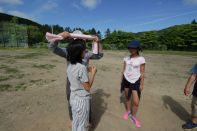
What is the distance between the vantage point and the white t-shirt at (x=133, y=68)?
→ 14.7 ft

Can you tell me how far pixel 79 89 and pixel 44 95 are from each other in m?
3.72

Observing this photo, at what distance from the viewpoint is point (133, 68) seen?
14.8ft

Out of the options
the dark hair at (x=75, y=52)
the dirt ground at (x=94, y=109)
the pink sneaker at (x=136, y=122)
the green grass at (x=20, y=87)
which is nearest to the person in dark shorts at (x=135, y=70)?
the pink sneaker at (x=136, y=122)

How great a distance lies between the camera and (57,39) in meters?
3.31

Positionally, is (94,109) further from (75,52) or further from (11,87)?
(11,87)

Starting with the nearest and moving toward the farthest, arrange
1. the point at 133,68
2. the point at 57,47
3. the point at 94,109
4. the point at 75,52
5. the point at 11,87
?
the point at 75,52, the point at 57,47, the point at 133,68, the point at 94,109, the point at 11,87

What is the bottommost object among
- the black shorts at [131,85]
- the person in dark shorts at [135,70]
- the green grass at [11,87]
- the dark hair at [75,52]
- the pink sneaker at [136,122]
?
the pink sneaker at [136,122]

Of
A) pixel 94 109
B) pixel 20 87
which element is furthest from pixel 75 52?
pixel 20 87

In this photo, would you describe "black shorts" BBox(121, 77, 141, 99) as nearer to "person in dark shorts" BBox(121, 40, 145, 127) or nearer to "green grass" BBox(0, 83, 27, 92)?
"person in dark shorts" BBox(121, 40, 145, 127)

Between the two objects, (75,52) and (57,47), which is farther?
(57,47)

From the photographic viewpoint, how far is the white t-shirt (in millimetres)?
4480

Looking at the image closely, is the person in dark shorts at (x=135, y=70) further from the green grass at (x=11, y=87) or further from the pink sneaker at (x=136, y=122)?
the green grass at (x=11, y=87)

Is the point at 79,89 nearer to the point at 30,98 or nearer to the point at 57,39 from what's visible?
the point at 57,39

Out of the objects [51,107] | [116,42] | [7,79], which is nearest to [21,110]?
[51,107]
